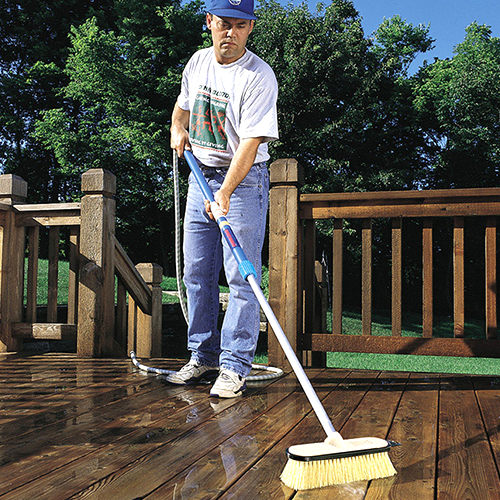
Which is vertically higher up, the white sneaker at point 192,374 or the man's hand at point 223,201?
the man's hand at point 223,201

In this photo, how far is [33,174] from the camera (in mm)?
20719

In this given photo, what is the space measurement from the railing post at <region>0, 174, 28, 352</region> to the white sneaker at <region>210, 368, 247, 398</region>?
1.96 meters

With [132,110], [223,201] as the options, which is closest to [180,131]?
[223,201]

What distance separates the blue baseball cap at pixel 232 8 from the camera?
2357 mm

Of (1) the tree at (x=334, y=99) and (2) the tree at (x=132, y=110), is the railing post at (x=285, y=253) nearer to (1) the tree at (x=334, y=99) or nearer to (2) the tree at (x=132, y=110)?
(1) the tree at (x=334, y=99)

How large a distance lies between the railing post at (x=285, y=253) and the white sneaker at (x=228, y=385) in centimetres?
74

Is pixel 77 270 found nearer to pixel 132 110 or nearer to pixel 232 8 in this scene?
pixel 232 8

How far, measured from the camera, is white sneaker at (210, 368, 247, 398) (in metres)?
2.47

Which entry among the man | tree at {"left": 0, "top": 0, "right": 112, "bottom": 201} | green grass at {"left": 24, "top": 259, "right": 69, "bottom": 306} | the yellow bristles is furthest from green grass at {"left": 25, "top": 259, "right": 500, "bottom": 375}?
tree at {"left": 0, "top": 0, "right": 112, "bottom": 201}

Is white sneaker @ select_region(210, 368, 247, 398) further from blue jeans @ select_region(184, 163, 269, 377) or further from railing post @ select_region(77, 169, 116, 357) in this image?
railing post @ select_region(77, 169, 116, 357)

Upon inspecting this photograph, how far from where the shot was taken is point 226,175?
8.07 feet

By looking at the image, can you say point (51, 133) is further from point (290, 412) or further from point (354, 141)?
point (290, 412)

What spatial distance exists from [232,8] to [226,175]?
0.71m

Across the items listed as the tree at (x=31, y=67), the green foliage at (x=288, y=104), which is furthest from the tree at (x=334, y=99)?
the tree at (x=31, y=67)
